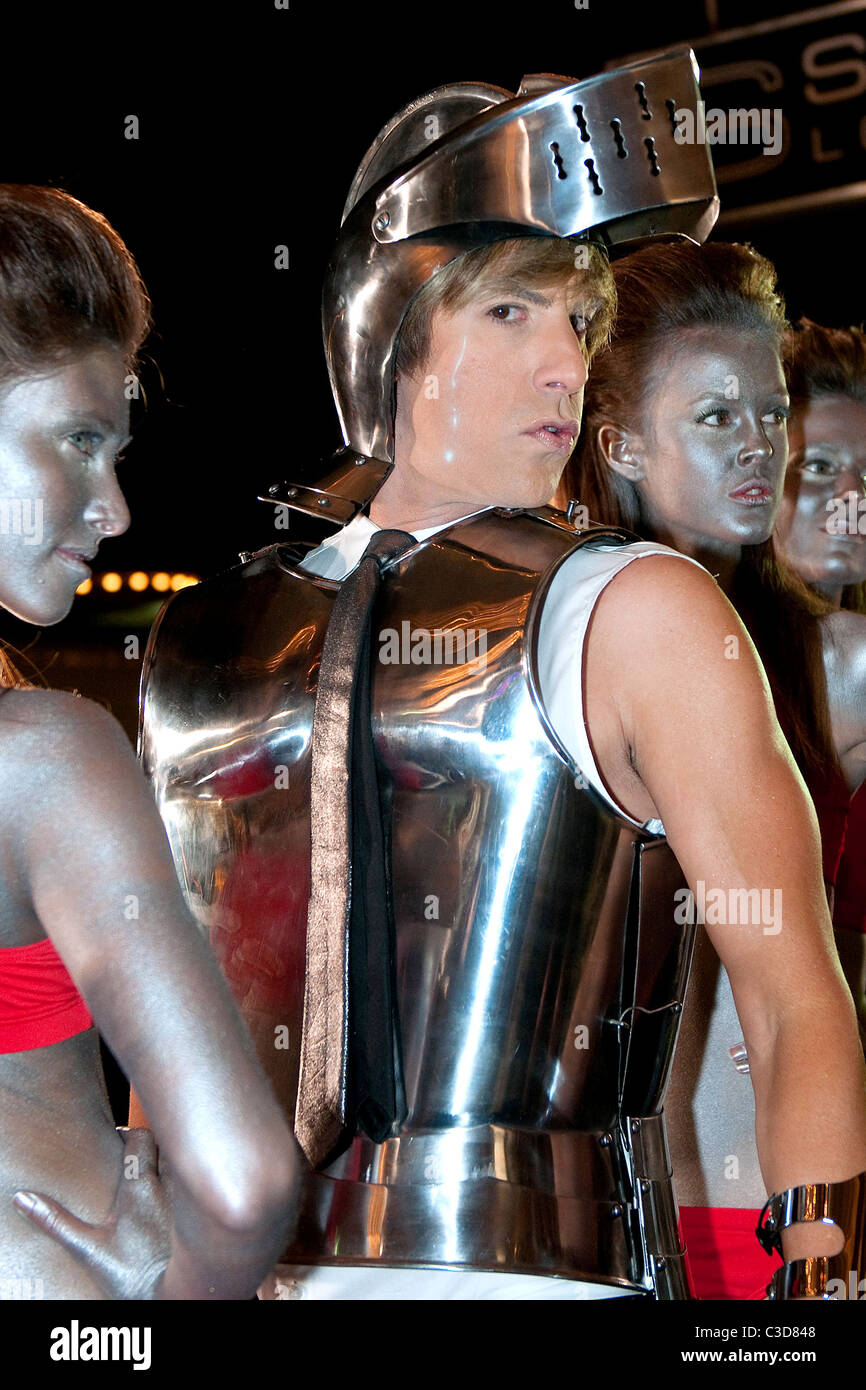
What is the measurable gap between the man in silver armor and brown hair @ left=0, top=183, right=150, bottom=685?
45 cm

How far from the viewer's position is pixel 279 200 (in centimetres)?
351

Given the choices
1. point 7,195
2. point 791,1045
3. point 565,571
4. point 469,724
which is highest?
point 7,195

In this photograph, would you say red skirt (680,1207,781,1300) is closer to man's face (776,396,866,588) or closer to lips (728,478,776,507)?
lips (728,478,776,507)

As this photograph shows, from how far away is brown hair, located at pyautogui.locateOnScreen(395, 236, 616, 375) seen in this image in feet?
4.95

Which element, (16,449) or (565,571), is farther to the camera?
(565,571)

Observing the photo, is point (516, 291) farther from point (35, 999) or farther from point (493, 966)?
point (35, 999)

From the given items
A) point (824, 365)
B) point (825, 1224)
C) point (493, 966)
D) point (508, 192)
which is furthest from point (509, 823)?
point (824, 365)

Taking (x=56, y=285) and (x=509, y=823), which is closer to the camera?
(x=56, y=285)

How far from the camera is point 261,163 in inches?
136

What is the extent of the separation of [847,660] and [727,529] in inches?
11.2

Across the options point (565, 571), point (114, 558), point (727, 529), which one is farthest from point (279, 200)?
point (565, 571)

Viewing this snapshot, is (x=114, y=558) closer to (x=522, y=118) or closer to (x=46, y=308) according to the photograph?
(x=522, y=118)

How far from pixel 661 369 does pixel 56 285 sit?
1174 millimetres

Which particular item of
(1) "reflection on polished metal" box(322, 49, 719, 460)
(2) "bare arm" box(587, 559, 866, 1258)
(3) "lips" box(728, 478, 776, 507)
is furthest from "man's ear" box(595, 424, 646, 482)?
(2) "bare arm" box(587, 559, 866, 1258)
